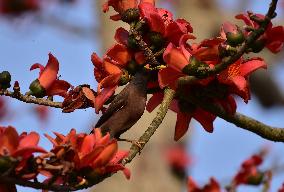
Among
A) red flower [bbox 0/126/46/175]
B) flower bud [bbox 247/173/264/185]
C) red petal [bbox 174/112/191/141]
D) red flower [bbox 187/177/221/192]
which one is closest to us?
red flower [bbox 0/126/46/175]

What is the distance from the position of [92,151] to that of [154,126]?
175 millimetres

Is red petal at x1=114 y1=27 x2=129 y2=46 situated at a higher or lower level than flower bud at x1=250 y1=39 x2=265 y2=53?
higher

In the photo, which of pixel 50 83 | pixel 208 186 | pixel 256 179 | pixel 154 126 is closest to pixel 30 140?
pixel 154 126

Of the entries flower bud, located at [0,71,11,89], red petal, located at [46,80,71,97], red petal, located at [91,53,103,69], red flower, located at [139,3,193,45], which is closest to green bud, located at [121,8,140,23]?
red flower, located at [139,3,193,45]

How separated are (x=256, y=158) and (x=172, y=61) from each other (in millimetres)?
1148

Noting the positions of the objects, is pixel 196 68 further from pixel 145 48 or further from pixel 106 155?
pixel 106 155

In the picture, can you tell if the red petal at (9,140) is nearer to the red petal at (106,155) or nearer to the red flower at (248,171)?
the red petal at (106,155)

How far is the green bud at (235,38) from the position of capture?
1491 mm

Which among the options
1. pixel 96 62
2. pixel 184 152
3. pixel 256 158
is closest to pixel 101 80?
pixel 96 62

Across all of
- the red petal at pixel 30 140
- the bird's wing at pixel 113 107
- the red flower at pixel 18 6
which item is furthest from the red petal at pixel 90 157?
the red flower at pixel 18 6

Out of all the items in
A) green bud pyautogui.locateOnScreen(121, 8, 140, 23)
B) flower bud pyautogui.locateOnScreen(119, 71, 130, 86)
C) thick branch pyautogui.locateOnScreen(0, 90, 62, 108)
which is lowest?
thick branch pyautogui.locateOnScreen(0, 90, 62, 108)

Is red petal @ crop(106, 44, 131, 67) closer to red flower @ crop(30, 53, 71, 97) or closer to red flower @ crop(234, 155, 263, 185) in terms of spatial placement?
red flower @ crop(30, 53, 71, 97)

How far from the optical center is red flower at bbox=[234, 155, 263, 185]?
8.18ft

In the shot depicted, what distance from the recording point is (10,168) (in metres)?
1.24
